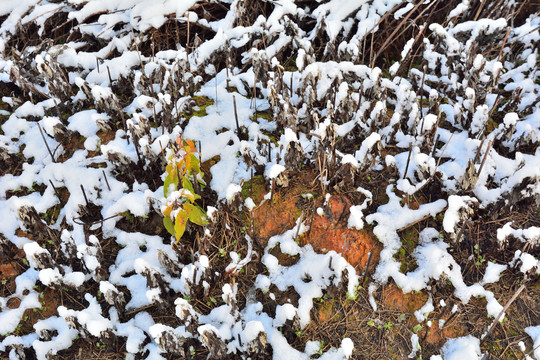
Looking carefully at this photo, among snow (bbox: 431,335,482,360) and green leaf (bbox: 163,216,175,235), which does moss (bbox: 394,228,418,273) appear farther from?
green leaf (bbox: 163,216,175,235)

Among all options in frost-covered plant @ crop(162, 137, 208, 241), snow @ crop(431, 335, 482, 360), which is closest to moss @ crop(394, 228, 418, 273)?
snow @ crop(431, 335, 482, 360)

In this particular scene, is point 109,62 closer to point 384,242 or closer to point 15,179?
point 15,179

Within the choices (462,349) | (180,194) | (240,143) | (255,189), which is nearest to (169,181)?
(180,194)

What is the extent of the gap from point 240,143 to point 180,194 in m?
0.89

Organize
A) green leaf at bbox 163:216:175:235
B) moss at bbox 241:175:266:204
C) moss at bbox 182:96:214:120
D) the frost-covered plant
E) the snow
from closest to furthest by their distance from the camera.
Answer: the snow → the frost-covered plant → green leaf at bbox 163:216:175:235 → moss at bbox 241:175:266:204 → moss at bbox 182:96:214:120

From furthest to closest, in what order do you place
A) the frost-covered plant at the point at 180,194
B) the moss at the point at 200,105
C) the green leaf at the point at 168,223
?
the moss at the point at 200,105 → the green leaf at the point at 168,223 → the frost-covered plant at the point at 180,194

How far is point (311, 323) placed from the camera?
92.7 inches

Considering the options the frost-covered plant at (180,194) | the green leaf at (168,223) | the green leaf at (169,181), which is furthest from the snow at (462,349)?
the green leaf at (169,181)

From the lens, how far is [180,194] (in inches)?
89.4

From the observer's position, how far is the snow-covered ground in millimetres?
2355

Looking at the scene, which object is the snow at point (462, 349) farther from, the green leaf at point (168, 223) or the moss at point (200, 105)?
the moss at point (200, 105)

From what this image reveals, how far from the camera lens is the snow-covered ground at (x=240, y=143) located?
7.73 ft

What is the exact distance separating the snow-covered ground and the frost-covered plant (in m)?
0.13

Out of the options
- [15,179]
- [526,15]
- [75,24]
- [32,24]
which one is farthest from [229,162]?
[526,15]
